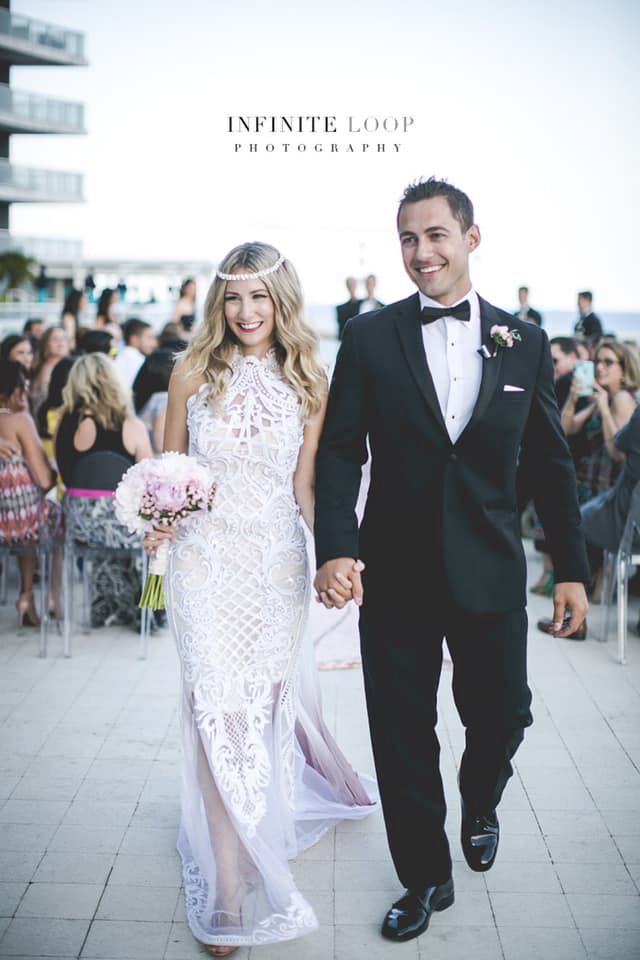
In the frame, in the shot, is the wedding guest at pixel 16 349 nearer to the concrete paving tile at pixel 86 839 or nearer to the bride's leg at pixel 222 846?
the concrete paving tile at pixel 86 839

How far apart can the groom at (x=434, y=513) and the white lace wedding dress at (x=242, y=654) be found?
0.27m

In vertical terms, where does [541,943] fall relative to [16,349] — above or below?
below

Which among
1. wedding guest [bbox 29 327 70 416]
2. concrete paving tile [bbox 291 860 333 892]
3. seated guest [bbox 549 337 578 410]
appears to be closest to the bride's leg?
concrete paving tile [bbox 291 860 333 892]

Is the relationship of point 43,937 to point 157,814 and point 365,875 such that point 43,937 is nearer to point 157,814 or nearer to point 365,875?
point 157,814

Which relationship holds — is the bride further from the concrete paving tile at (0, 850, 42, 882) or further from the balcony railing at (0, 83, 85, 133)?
the balcony railing at (0, 83, 85, 133)

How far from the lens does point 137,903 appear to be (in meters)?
3.49

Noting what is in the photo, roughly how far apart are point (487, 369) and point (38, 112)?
134 ft

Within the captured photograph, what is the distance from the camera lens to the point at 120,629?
7.09 m

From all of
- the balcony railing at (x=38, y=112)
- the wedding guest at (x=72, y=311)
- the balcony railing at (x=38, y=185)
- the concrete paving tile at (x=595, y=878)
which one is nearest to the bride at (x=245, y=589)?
the concrete paving tile at (x=595, y=878)

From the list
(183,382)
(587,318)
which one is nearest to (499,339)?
(183,382)

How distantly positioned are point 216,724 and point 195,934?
0.65 metres

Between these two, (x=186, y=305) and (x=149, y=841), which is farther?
(x=186, y=305)

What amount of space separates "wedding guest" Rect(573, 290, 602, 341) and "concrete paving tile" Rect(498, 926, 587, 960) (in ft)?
36.5

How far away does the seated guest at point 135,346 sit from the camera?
10.1m
